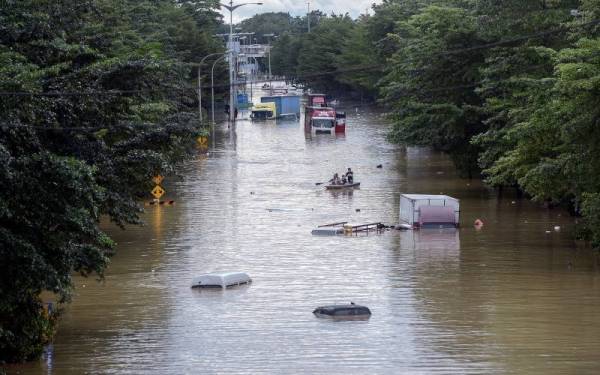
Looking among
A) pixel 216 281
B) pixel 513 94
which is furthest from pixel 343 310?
pixel 513 94

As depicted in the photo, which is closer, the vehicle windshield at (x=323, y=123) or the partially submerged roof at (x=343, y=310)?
the partially submerged roof at (x=343, y=310)

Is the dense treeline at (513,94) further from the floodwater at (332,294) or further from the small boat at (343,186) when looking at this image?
the small boat at (343,186)

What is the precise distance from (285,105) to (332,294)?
329 feet

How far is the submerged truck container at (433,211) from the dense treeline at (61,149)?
10921 millimetres

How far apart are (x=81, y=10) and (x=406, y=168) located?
41.1 metres

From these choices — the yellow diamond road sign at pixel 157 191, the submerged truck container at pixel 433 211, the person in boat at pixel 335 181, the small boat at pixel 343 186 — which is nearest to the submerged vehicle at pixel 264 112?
the small boat at pixel 343 186

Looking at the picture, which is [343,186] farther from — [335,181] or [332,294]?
[332,294]

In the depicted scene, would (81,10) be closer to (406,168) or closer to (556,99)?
(556,99)

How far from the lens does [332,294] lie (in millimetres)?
39062

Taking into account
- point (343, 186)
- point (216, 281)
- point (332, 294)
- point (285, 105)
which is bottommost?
point (285, 105)

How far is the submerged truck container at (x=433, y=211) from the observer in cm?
5319

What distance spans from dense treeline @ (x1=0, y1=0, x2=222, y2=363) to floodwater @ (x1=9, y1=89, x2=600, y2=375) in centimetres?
239

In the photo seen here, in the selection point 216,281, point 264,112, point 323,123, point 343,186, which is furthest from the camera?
point 264,112

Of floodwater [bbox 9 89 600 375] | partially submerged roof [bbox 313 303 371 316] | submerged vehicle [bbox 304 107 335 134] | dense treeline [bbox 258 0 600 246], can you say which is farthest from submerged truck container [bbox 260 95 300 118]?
partially submerged roof [bbox 313 303 371 316]
